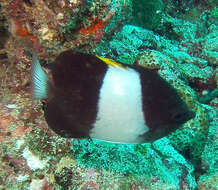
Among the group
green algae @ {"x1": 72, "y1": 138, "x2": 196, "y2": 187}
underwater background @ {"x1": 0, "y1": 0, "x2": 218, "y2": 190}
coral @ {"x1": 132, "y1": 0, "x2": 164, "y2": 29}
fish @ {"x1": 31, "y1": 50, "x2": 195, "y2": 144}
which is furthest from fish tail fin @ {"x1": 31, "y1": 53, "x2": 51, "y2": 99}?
coral @ {"x1": 132, "y1": 0, "x2": 164, "y2": 29}

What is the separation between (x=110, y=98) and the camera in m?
1.57

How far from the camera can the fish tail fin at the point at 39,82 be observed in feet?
5.50

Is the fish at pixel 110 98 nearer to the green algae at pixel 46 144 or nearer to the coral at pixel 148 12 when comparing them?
the green algae at pixel 46 144

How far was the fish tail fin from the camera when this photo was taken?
5.50ft

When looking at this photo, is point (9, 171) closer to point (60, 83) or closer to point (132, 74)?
point (60, 83)

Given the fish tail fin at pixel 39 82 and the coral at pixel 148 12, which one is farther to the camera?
the coral at pixel 148 12

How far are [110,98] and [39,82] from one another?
0.60 metres

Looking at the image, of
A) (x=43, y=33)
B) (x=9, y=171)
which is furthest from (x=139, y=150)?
(x=43, y=33)

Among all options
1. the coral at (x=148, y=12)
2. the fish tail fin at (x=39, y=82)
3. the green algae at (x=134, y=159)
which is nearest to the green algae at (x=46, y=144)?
the green algae at (x=134, y=159)

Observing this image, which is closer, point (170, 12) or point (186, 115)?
point (186, 115)

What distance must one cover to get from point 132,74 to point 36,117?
143 centimetres

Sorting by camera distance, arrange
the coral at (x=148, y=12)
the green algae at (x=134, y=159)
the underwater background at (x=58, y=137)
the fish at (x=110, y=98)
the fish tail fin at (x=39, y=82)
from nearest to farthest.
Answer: the fish at (x=110, y=98)
the fish tail fin at (x=39, y=82)
the underwater background at (x=58, y=137)
the green algae at (x=134, y=159)
the coral at (x=148, y=12)

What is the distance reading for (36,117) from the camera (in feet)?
8.22

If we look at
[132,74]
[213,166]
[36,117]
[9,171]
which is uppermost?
[132,74]
